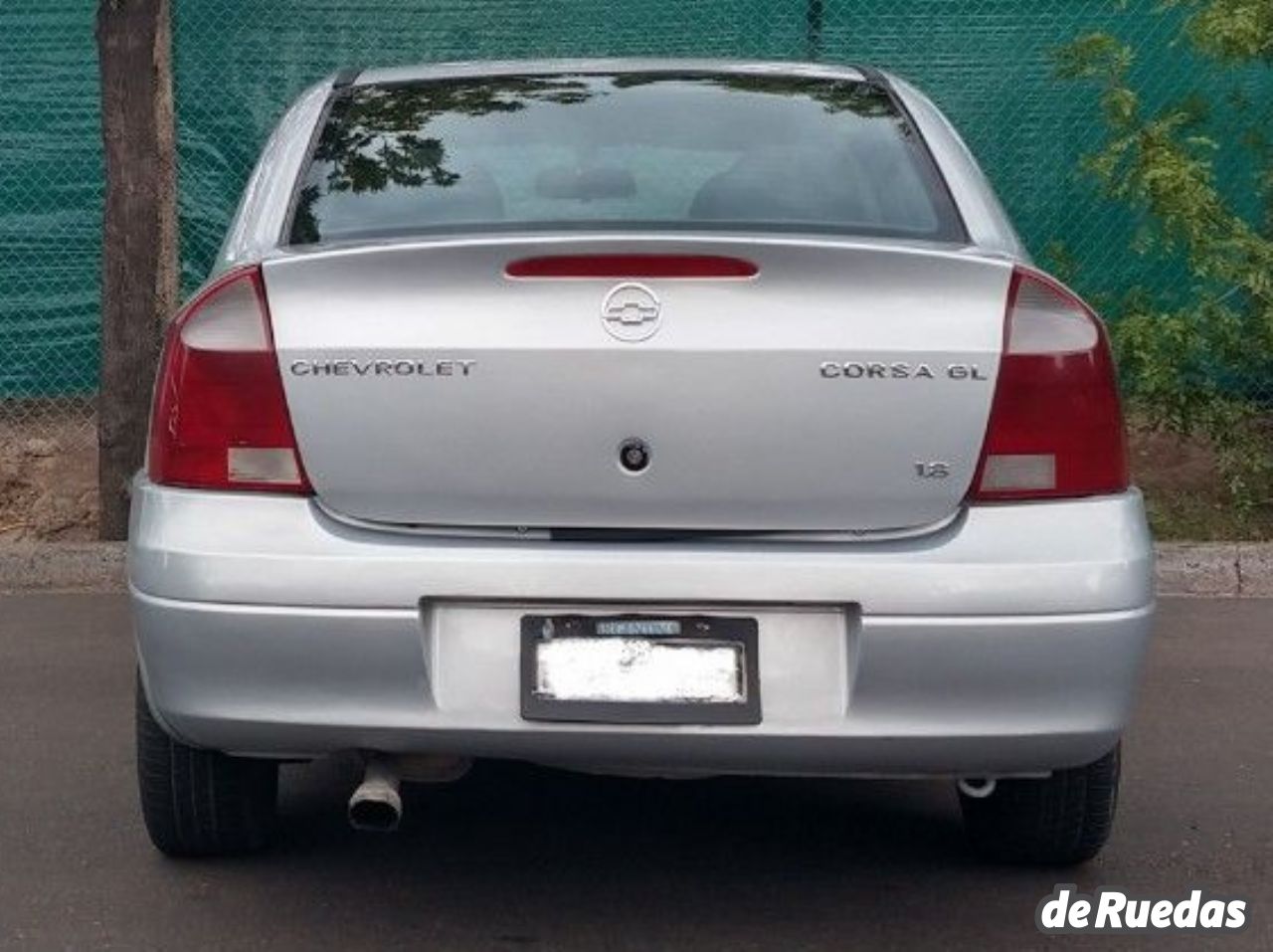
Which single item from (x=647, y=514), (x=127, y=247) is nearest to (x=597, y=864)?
(x=647, y=514)

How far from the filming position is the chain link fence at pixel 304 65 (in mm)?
10008

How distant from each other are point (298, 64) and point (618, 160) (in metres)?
5.52

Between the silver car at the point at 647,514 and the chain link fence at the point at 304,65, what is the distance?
5919 mm

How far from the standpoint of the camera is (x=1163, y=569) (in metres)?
8.34

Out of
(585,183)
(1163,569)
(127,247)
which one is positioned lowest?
(1163,569)

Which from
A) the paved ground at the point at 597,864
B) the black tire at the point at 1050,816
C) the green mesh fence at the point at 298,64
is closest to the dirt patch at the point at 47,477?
the green mesh fence at the point at 298,64

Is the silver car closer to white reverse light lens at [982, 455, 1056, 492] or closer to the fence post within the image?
white reverse light lens at [982, 455, 1056, 492]

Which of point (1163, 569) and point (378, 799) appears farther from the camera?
point (1163, 569)

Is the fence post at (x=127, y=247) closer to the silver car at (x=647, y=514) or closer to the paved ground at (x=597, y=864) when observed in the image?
the paved ground at (x=597, y=864)

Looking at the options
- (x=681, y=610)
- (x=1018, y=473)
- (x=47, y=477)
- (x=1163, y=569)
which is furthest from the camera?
(x=47, y=477)

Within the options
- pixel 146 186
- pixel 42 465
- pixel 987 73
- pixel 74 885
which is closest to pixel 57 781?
pixel 74 885

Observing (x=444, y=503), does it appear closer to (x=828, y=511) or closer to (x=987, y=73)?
(x=828, y=511)

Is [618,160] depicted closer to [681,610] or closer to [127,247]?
[681,610]

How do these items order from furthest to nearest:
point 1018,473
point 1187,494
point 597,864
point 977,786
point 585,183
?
1. point 1187,494
2. point 597,864
3. point 585,183
4. point 977,786
5. point 1018,473
